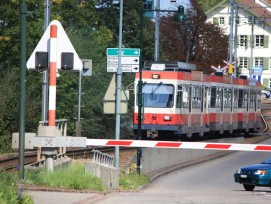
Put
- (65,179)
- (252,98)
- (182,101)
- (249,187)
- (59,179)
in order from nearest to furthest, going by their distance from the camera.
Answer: (59,179) → (65,179) → (249,187) → (182,101) → (252,98)

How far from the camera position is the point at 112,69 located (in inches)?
1396

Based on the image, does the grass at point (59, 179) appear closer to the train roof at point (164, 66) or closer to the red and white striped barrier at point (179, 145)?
the red and white striped barrier at point (179, 145)

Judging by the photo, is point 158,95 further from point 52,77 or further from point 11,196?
point 11,196

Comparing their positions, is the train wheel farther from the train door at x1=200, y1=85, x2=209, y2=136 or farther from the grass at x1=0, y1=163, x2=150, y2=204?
the train door at x1=200, y1=85, x2=209, y2=136

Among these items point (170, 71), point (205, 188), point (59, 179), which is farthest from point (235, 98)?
point (59, 179)

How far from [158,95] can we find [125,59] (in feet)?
51.2

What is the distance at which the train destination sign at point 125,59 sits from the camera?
116ft

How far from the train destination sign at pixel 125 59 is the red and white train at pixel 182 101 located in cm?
1024

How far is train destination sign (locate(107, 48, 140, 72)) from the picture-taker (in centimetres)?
3531

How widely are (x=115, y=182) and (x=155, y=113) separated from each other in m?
22.6

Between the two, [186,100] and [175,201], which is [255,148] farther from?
[186,100]

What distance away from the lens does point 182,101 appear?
51344 mm

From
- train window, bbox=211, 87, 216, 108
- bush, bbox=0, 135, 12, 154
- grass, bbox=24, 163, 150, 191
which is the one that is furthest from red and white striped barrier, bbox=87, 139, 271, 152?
train window, bbox=211, 87, 216, 108

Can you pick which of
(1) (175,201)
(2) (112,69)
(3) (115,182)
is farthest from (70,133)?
(1) (175,201)
